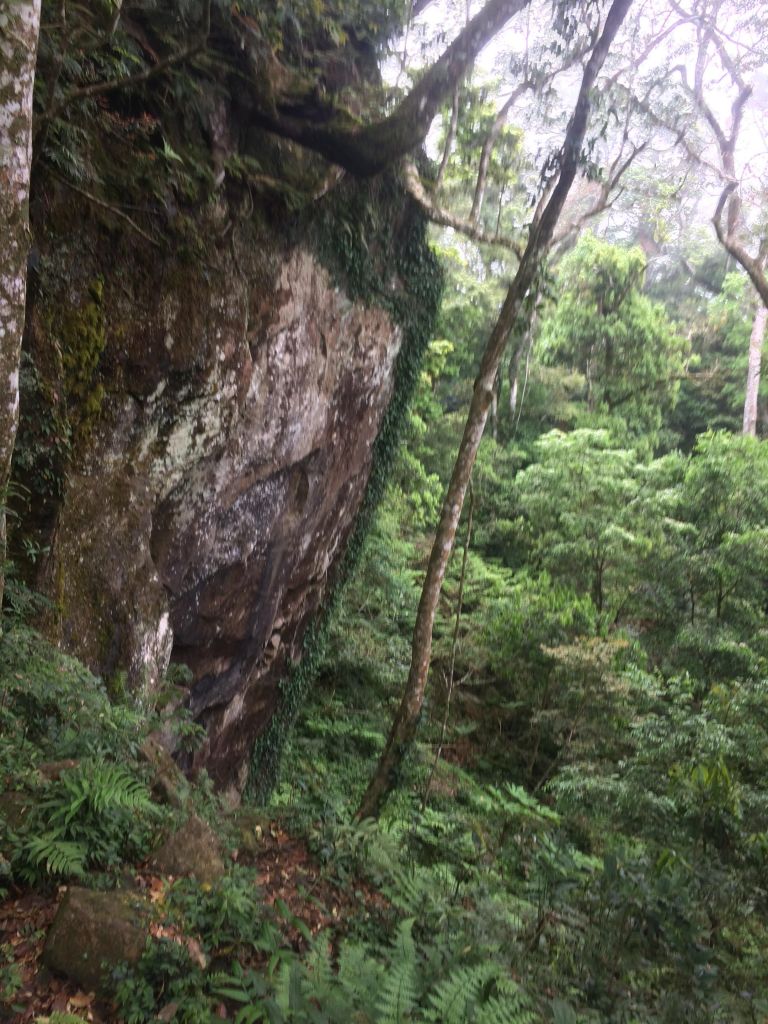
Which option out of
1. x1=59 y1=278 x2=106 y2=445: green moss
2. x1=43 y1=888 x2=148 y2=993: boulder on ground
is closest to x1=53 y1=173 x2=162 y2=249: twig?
x1=59 y1=278 x2=106 y2=445: green moss

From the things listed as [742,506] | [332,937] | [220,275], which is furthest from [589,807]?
[220,275]

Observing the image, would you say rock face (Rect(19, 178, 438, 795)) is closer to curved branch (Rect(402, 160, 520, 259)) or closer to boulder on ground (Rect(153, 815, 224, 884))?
curved branch (Rect(402, 160, 520, 259))

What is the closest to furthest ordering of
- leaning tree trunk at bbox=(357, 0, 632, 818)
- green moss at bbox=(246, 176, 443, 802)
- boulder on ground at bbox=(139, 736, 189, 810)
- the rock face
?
boulder on ground at bbox=(139, 736, 189, 810), the rock face, leaning tree trunk at bbox=(357, 0, 632, 818), green moss at bbox=(246, 176, 443, 802)

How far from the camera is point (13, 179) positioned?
9.23ft

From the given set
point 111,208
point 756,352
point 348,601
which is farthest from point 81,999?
point 756,352

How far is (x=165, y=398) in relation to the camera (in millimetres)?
5871

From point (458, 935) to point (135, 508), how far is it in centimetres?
435

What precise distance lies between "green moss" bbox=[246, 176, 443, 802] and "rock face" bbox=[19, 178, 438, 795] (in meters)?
0.13

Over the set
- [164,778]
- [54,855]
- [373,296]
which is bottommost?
[54,855]

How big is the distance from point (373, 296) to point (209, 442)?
3.33 m

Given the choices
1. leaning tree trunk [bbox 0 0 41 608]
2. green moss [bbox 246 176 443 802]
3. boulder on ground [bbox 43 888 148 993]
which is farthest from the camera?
green moss [bbox 246 176 443 802]

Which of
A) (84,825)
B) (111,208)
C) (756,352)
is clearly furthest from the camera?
(756,352)

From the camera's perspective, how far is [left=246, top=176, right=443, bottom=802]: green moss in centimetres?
764

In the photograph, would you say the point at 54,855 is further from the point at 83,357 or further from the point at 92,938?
the point at 83,357
